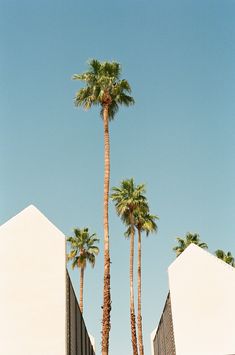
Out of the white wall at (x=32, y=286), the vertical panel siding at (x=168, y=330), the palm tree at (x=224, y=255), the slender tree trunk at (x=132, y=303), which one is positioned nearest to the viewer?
the white wall at (x=32, y=286)

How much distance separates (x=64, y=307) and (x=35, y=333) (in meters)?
1.56

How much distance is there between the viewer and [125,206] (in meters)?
41.9

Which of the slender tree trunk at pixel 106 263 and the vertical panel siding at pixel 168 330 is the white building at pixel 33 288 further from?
the vertical panel siding at pixel 168 330

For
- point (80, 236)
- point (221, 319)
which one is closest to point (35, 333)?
point (221, 319)

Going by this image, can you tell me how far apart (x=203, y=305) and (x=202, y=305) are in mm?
47

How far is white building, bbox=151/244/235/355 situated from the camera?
75.8ft

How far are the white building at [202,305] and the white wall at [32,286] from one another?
6044 millimetres

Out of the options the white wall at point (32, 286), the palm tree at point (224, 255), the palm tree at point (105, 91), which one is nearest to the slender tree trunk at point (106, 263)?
the palm tree at point (105, 91)

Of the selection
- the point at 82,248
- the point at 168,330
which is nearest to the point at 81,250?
the point at 82,248

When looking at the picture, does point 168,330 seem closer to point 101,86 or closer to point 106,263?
point 106,263

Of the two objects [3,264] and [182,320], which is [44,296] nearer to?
[3,264]

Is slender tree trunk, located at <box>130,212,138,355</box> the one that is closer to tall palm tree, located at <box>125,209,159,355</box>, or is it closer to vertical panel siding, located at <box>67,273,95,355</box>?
tall palm tree, located at <box>125,209,159,355</box>

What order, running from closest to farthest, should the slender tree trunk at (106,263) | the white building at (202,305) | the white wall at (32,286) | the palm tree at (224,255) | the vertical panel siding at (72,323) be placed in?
the white wall at (32,286), the vertical panel siding at (72,323), the white building at (202,305), the slender tree trunk at (106,263), the palm tree at (224,255)

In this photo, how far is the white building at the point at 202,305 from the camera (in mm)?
23094
